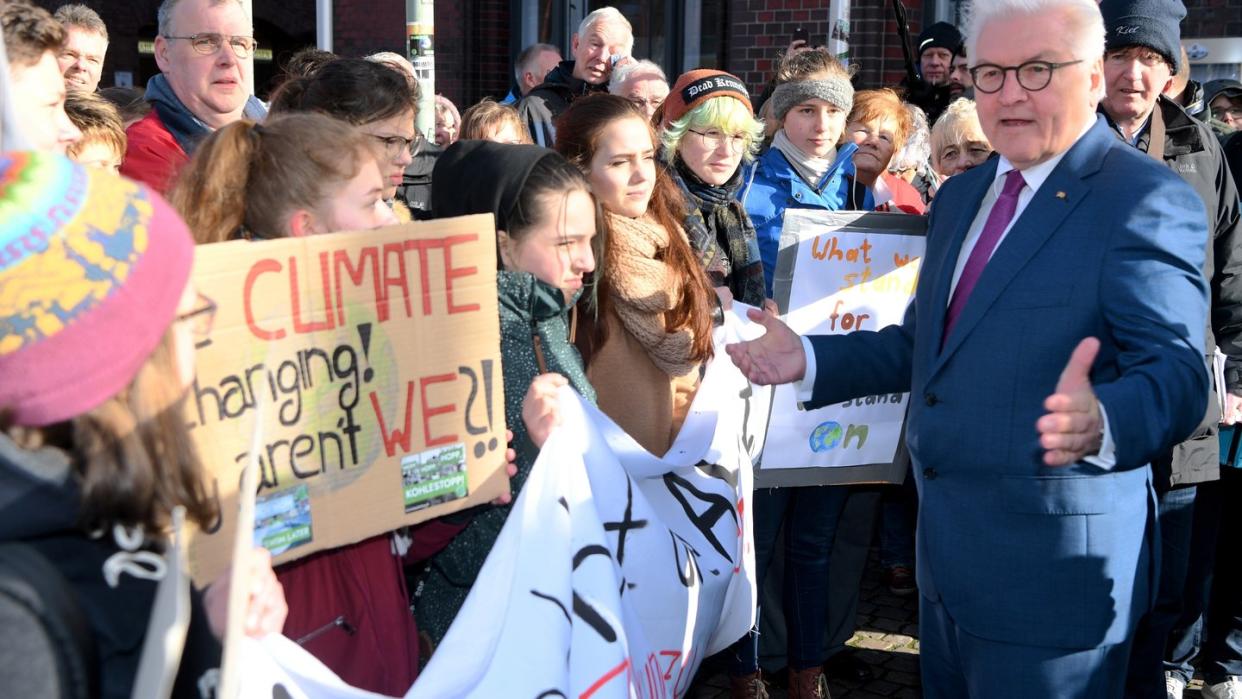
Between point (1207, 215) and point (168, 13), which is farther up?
point (168, 13)

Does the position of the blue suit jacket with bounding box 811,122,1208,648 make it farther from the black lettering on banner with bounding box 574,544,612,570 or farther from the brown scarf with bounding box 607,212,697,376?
the brown scarf with bounding box 607,212,697,376

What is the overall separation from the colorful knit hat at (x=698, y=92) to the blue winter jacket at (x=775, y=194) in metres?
0.25

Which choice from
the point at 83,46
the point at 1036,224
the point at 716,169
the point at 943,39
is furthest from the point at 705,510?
the point at 943,39

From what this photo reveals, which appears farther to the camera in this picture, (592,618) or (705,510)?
(705,510)

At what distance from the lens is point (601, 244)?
302 cm

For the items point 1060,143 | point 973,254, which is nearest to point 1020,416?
point 973,254

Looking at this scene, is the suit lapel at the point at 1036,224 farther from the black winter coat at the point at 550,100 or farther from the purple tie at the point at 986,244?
the black winter coat at the point at 550,100

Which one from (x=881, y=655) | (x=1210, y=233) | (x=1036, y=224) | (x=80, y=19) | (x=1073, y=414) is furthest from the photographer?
(x=80, y=19)

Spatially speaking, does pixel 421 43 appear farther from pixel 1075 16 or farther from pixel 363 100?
pixel 1075 16

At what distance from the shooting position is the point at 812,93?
4324 millimetres

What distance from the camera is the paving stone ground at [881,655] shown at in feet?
14.0

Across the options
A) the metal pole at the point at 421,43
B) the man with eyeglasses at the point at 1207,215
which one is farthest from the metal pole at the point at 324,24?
the man with eyeglasses at the point at 1207,215

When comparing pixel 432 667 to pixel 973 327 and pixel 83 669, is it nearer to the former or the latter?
pixel 83 669

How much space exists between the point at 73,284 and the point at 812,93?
340 centimetres
